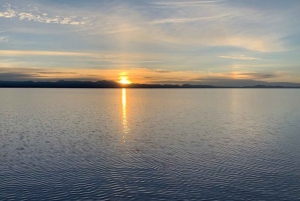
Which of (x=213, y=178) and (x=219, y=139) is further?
(x=219, y=139)

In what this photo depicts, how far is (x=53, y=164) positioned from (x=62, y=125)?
21.6 meters

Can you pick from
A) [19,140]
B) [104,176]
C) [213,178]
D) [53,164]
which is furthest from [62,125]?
[213,178]

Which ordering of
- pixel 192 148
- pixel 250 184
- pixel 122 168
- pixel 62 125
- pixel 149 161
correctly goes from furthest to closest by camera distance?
pixel 62 125 → pixel 192 148 → pixel 149 161 → pixel 122 168 → pixel 250 184

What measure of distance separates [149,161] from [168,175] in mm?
3747

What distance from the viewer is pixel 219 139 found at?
109 ft

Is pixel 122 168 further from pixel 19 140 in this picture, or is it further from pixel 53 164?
pixel 19 140

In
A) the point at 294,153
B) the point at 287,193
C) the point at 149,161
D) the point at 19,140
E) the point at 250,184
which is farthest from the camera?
the point at 19,140

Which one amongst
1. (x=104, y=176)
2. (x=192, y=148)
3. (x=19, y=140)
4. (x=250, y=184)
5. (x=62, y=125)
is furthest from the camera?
(x=62, y=125)

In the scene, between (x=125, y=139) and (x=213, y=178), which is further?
(x=125, y=139)

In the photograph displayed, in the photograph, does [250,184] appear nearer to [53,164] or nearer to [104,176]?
[104,176]

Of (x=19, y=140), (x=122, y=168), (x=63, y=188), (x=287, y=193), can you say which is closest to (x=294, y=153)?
(x=287, y=193)

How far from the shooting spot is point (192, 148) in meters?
28.5

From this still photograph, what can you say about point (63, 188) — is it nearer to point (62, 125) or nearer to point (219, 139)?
point (219, 139)

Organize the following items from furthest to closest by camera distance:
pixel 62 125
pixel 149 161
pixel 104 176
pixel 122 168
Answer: pixel 62 125, pixel 149 161, pixel 122 168, pixel 104 176
